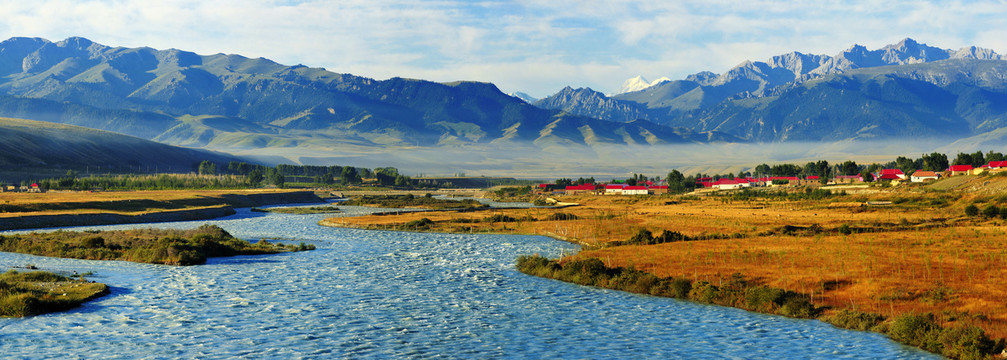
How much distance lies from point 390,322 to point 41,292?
21221mm

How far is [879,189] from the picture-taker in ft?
557

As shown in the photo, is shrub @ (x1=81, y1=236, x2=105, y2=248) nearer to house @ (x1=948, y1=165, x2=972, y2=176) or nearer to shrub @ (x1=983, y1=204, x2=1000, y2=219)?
shrub @ (x1=983, y1=204, x2=1000, y2=219)

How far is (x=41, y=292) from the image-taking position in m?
44.0

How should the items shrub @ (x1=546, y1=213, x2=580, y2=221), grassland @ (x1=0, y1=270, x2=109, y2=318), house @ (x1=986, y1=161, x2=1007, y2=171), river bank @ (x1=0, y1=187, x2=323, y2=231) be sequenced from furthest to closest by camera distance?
1. house @ (x1=986, y1=161, x2=1007, y2=171)
2. shrub @ (x1=546, y1=213, x2=580, y2=221)
3. river bank @ (x1=0, y1=187, x2=323, y2=231)
4. grassland @ (x1=0, y1=270, x2=109, y2=318)

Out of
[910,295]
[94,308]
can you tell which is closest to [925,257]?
[910,295]

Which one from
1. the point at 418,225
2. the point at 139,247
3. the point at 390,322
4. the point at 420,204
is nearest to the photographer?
the point at 390,322

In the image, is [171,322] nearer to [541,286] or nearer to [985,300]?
[541,286]

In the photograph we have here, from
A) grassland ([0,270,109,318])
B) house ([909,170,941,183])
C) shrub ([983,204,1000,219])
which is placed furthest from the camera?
house ([909,170,941,183])

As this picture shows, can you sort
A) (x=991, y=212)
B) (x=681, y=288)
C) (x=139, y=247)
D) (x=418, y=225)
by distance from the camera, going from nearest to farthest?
(x=681, y=288) < (x=139, y=247) < (x=991, y=212) < (x=418, y=225)

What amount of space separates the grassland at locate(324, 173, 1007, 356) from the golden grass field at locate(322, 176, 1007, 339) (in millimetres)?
79

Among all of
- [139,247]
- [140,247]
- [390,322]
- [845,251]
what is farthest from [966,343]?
[139,247]

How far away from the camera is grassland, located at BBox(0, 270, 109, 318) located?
40625mm

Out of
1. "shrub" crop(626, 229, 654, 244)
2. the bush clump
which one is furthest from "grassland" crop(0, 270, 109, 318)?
"shrub" crop(626, 229, 654, 244)

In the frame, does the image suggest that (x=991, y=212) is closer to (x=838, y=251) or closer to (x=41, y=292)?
(x=838, y=251)
